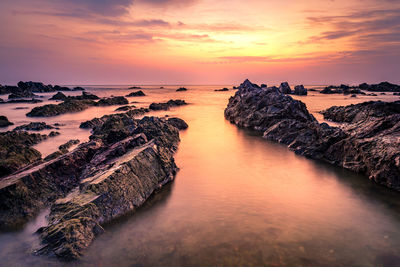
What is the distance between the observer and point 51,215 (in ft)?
21.0

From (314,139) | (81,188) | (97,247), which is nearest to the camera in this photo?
Answer: (97,247)

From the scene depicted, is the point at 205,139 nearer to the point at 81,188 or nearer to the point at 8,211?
the point at 81,188

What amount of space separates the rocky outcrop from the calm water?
32.7 inches

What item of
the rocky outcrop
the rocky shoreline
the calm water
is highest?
the rocky outcrop

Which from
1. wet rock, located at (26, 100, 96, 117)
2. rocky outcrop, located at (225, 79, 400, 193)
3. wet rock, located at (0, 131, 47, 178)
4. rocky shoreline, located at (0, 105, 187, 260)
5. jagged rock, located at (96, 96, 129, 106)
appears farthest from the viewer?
jagged rock, located at (96, 96, 129, 106)

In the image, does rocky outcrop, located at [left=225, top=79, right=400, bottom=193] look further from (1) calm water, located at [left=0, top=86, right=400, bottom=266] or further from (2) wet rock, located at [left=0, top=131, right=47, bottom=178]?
(2) wet rock, located at [left=0, top=131, right=47, bottom=178]

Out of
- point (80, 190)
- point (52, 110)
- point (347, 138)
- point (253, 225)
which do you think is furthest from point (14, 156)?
point (52, 110)

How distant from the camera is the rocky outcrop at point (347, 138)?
368 inches

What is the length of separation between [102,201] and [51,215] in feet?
4.51

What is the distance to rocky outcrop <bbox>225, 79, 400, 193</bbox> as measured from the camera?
30.7ft

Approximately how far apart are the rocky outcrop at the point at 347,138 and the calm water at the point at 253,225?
83 cm

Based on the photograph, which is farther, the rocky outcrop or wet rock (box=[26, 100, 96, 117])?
wet rock (box=[26, 100, 96, 117])

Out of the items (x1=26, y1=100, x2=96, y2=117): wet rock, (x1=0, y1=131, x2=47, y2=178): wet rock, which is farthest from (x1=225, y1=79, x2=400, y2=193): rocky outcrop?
(x1=26, y1=100, x2=96, y2=117): wet rock

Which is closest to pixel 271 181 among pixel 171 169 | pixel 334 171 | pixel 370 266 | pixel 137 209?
pixel 334 171
